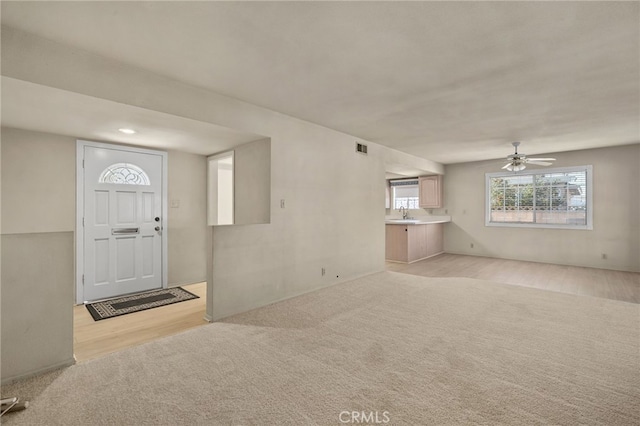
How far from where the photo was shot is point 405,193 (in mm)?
9195

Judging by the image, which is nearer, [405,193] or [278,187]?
[278,187]

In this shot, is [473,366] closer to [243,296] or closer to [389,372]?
[389,372]

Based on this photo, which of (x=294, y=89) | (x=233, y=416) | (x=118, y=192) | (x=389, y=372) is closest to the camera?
(x=233, y=416)

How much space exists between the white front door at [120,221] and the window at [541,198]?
754cm

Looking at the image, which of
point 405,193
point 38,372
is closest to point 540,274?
point 405,193

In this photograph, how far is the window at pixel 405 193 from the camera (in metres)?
8.94

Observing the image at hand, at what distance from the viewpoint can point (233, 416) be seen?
1.79 meters

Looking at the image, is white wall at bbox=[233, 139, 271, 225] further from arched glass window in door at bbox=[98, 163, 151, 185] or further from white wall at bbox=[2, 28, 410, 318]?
arched glass window in door at bbox=[98, 163, 151, 185]

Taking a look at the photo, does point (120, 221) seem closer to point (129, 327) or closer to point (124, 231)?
point (124, 231)

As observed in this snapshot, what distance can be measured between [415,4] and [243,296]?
10.7 feet

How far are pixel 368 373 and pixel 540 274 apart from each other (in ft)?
16.8

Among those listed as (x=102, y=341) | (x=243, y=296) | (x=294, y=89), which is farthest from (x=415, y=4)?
(x=102, y=341)

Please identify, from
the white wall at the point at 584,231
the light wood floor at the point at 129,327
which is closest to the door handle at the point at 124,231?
the light wood floor at the point at 129,327

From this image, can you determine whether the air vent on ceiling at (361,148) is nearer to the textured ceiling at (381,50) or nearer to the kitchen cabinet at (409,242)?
the textured ceiling at (381,50)
